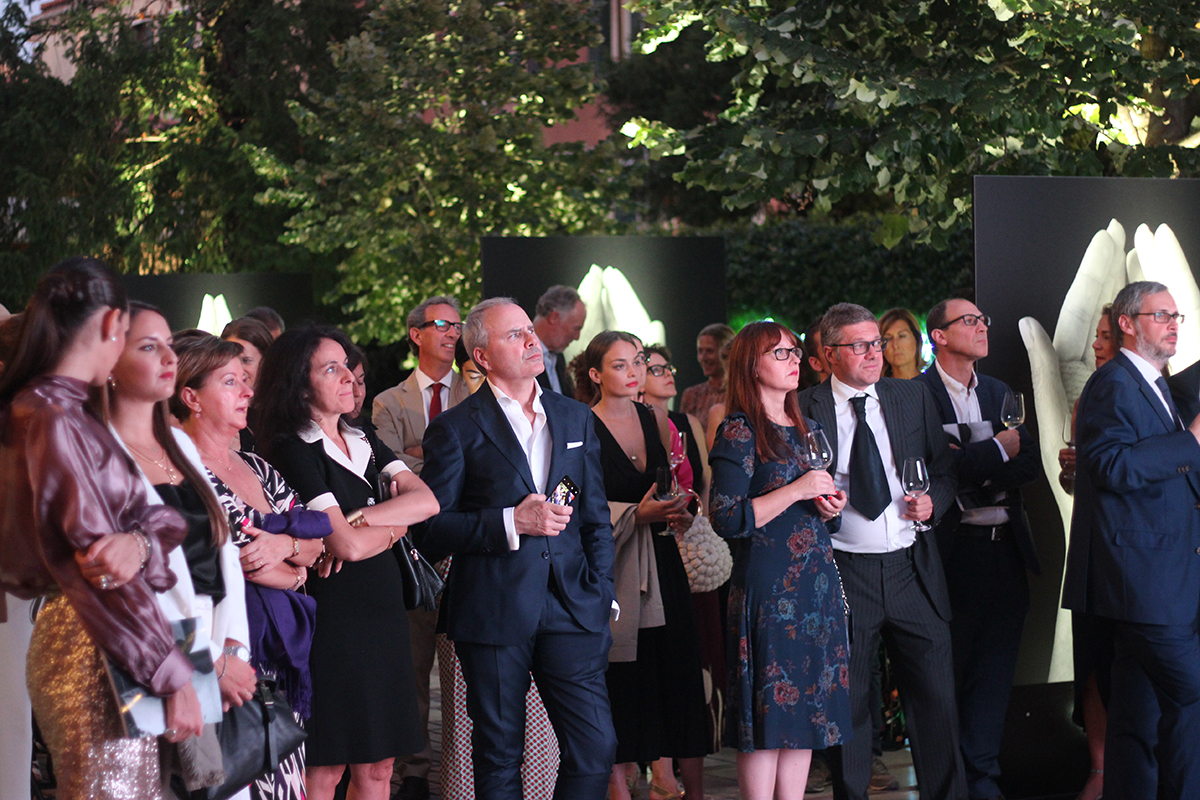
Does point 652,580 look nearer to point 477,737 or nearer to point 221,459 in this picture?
point 477,737

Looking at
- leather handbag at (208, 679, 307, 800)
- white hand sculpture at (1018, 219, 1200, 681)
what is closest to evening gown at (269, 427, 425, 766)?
leather handbag at (208, 679, 307, 800)

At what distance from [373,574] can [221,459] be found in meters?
0.70

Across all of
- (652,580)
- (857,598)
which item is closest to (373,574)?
(652,580)

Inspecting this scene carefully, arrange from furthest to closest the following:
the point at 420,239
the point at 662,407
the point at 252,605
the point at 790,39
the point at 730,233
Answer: the point at 730,233 < the point at 420,239 < the point at 790,39 < the point at 662,407 < the point at 252,605

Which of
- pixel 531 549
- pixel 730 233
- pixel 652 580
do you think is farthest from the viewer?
pixel 730 233

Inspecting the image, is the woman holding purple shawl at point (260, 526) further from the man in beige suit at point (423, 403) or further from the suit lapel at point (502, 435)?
the man in beige suit at point (423, 403)

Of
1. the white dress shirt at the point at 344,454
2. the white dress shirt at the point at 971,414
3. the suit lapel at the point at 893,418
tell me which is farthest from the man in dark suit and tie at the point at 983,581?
the white dress shirt at the point at 344,454

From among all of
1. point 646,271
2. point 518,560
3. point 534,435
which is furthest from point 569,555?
point 646,271

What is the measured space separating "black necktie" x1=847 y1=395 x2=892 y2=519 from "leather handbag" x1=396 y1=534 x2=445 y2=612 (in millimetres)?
1673

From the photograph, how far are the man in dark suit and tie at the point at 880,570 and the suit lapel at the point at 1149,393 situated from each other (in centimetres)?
84

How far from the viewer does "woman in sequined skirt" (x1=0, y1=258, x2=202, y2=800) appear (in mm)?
2885

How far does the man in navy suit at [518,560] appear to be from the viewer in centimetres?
438

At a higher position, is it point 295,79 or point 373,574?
point 295,79

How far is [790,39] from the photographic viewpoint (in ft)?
24.7
